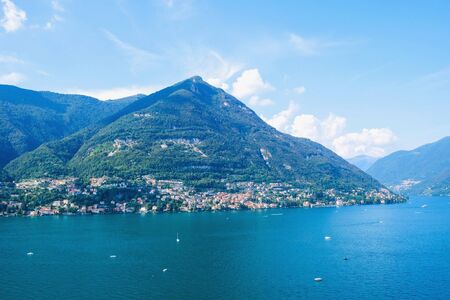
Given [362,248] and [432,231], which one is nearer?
[362,248]

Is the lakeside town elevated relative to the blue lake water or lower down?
elevated

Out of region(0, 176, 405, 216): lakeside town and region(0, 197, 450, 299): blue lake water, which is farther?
region(0, 176, 405, 216): lakeside town

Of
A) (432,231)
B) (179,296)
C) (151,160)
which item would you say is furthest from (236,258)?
(151,160)

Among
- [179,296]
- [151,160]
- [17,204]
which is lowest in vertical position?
[179,296]

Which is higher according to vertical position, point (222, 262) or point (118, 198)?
point (118, 198)

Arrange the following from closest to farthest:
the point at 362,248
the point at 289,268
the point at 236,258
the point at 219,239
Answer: the point at 289,268
the point at 236,258
the point at 362,248
the point at 219,239

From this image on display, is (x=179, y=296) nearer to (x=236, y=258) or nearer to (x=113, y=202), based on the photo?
(x=236, y=258)

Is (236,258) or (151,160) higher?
(151,160)
